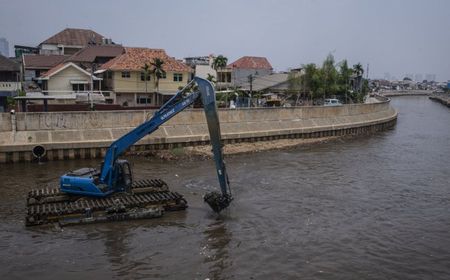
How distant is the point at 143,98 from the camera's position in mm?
46688

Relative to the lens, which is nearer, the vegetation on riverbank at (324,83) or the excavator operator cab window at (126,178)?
the excavator operator cab window at (126,178)

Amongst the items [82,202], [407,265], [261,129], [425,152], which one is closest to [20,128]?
[82,202]

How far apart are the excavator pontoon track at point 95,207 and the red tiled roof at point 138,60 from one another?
29196mm

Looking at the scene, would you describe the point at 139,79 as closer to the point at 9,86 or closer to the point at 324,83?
the point at 9,86

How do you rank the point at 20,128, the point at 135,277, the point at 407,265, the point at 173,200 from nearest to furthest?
the point at 135,277 → the point at 407,265 → the point at 173,200 → the point at 20,128

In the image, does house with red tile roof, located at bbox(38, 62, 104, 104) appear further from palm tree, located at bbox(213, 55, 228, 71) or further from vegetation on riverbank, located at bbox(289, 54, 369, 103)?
vegetation on riverbank, located at bbox(289, 54, 369, 103)

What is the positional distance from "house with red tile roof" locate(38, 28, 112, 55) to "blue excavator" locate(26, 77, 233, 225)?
5417 cm

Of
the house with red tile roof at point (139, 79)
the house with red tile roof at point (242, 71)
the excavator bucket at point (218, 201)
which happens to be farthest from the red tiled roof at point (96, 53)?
the excavator bucket at point (218, 201)

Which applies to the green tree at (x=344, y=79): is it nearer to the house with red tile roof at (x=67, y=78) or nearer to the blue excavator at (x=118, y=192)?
the house with red tile roof at (x=67, y=78)

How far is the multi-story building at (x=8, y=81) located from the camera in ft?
130

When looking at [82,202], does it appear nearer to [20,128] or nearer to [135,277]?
[135,277]

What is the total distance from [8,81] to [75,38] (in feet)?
112

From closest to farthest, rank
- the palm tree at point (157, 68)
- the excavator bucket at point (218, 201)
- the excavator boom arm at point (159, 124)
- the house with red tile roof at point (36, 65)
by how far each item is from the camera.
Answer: the excavator boom arm at point (159, 124)
the excavator bucket at point (218, 201)
the palm tree at point (157, 68)
the house with red tile roof at point (36, 65)

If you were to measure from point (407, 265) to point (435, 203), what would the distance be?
25.8 ft
